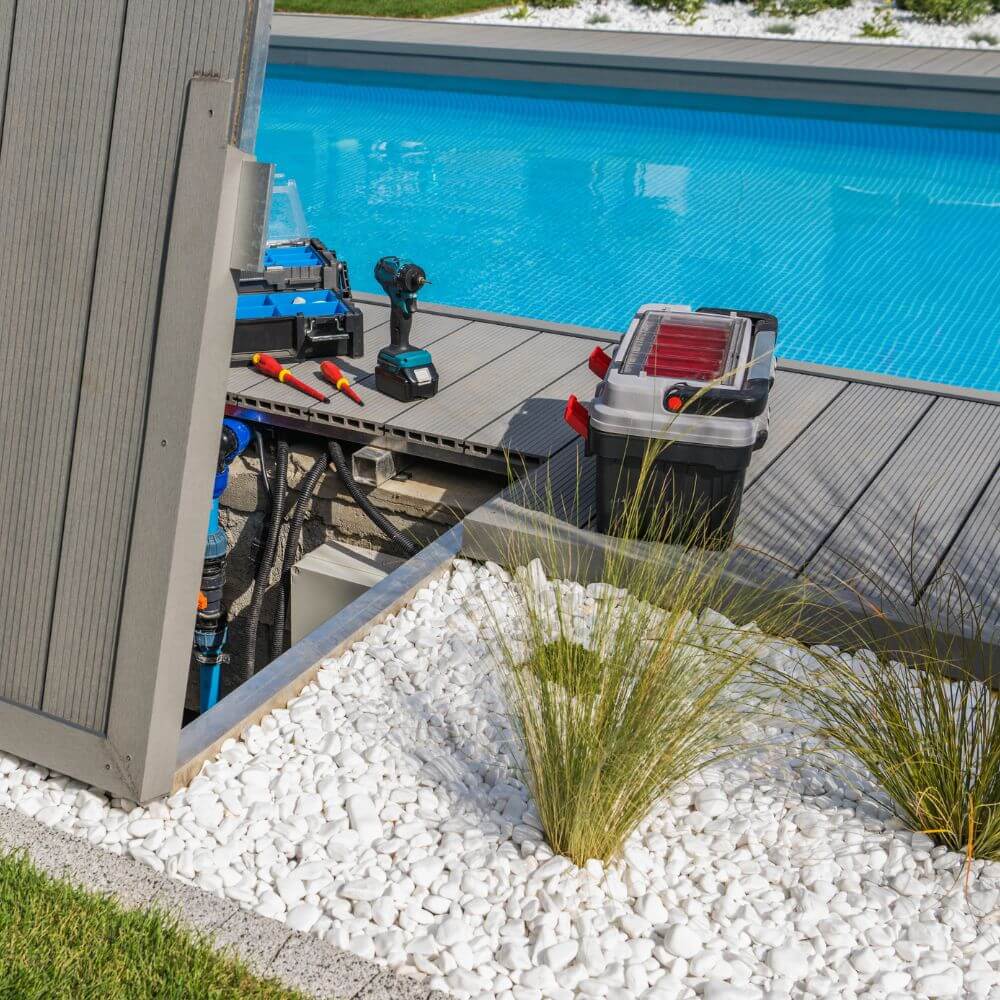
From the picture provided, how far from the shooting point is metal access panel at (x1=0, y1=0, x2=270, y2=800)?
6.35 ft

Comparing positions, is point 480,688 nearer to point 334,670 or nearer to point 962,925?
point 334,670

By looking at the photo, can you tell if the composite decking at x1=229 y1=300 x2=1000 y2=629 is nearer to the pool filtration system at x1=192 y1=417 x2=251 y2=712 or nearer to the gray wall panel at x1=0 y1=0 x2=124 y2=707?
the pool filtration system at x1=192 y1=417 x2=251 y2=712

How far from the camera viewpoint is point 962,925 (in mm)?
2002

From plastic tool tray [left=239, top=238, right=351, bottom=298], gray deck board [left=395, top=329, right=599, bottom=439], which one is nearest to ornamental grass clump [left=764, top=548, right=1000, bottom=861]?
gray deck board [left=395, top=329, right=599, bottom=439]

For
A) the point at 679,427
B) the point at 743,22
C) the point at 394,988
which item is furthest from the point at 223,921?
the point at 743,22

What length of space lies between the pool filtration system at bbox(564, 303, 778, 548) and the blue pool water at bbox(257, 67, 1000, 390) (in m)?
2.26

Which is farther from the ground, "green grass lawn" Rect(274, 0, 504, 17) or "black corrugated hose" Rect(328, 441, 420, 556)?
"green grass lawn" Rect(274, 0, 504, 17)

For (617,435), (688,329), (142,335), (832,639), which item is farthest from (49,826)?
(688,329)

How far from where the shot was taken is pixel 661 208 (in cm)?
867

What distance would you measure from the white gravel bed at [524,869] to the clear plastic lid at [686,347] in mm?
986

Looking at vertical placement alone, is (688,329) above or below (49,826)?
above

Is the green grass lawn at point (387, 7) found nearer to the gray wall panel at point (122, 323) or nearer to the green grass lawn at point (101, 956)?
the gray wall panel at point (122, 323)

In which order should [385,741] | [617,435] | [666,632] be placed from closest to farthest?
[666,632] → [385,741] → [617,435]

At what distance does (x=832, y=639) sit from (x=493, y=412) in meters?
1.51
